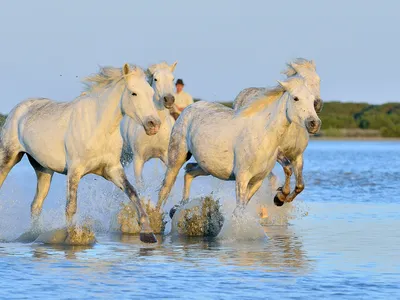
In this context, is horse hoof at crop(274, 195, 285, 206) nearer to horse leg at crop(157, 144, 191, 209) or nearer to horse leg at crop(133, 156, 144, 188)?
horse leg at crop(157, 144, 191, 209)

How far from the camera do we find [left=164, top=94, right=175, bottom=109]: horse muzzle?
16.0 meters

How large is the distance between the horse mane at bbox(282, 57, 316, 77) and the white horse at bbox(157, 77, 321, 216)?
3.36 ft

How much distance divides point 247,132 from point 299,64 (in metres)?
1.68

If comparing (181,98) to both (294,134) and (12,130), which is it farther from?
(12,130)

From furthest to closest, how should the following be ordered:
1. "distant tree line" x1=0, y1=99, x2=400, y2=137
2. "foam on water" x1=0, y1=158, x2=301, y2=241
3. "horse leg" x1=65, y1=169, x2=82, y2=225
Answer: "distant tree line" x1=0, y1=99, x2=400, y2=137
"foam on water" x1=0, y1=158, x2=301, y2=241
"horse leg" x1=65, y1=169, x2=82, y2=225

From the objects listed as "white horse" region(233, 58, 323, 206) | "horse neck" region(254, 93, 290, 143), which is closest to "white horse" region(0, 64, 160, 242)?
"horse neck" region(254, 93, 290, 143)

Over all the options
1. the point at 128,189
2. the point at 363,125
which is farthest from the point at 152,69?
the point at 363,125

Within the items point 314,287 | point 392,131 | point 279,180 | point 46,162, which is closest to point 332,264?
point 314,287

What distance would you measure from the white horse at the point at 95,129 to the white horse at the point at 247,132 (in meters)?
1.49

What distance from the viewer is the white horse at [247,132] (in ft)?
46.4

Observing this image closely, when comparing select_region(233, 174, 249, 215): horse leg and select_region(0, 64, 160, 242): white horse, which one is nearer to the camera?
select_region(0, 64, 160, 242): white horse

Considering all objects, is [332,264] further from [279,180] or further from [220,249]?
[279,180]

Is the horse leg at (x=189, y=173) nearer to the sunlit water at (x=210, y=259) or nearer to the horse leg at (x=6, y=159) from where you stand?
the sunlit water at (x=210, y=259)

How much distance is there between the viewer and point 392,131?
72.7 metres
